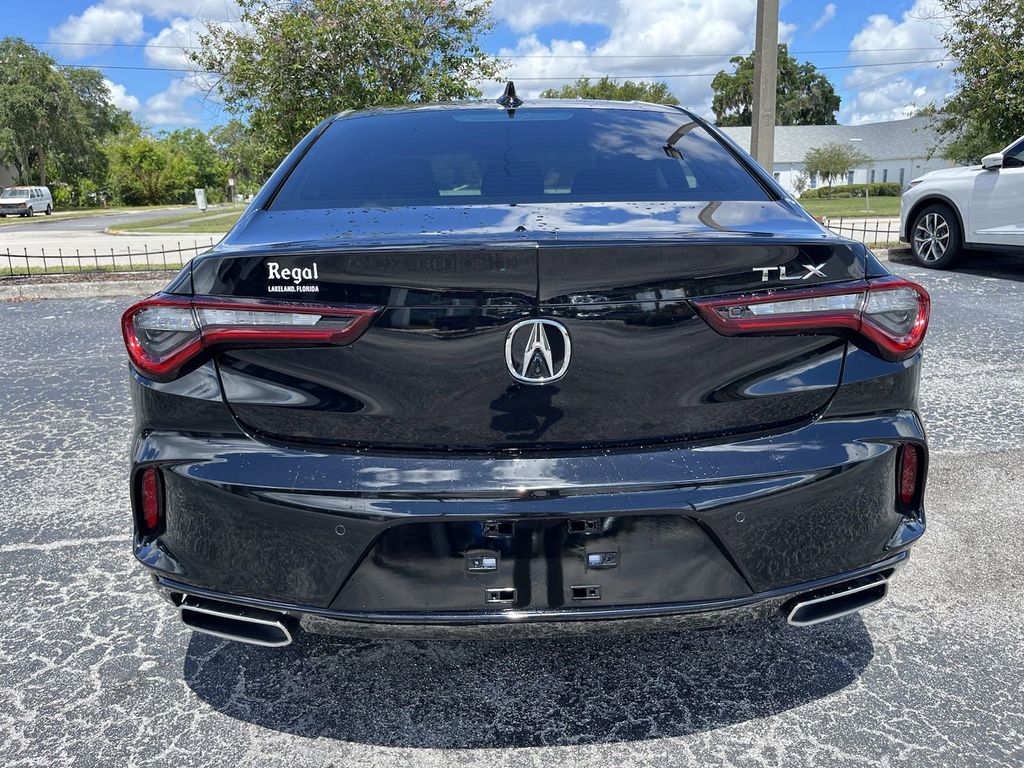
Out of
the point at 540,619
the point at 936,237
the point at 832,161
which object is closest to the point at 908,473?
the point at 540,619

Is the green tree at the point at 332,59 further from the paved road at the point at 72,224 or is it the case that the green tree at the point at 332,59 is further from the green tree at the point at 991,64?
the paved road at the point at 72,224

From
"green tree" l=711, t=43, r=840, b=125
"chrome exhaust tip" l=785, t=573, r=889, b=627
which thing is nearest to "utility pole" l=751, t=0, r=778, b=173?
"chrome exhaust tip" l=785, t=573, r=889, b=627

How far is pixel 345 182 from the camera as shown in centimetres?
241

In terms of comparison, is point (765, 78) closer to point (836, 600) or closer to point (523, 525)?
point (836, 600)

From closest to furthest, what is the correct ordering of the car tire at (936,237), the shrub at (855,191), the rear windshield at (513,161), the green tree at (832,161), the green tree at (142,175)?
the rear windshield at (513,161) < the car tire at (936,237) < the shrub at (855,191) < the green tree at (142,175) < the green tree at (832,161)

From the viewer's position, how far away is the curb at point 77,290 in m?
9.03

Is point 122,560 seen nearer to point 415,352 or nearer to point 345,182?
point 345,182

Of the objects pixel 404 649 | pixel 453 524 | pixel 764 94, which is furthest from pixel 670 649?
pixel 764 94

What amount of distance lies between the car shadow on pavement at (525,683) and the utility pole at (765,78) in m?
8.48

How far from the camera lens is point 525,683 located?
7.45 feet

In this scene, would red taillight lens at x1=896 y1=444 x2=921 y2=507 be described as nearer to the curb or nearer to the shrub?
the curb

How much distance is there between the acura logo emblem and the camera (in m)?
1.70

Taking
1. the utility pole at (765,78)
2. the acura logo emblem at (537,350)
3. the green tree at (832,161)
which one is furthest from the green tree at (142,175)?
the acura logo emblem at (537,350)

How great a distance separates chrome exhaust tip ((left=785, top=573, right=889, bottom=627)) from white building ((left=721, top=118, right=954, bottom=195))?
7151cm
